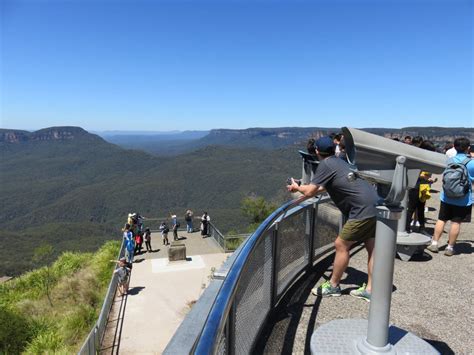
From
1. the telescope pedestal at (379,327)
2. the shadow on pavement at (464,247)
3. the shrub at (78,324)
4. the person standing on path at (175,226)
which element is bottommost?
the shrub at (78,324)

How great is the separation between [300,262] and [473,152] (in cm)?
350

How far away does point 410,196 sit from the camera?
20.4 ft

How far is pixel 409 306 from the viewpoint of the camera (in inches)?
151

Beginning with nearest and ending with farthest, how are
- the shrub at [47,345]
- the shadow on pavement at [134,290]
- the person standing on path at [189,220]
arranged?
1. the shrub at [47,345]
2. the shadow on pavement at [134,290]
3. the person standing on path at [189,220]

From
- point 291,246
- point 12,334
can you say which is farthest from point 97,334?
point 291,246

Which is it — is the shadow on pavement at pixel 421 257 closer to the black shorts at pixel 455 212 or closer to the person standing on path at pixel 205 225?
the black shorts at pixel 455 212

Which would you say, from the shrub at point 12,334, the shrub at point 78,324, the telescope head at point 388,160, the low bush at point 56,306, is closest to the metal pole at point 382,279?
the telescope head at point 388,160

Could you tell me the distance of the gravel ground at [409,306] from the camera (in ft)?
10.4

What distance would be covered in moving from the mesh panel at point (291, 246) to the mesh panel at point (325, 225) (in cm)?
30

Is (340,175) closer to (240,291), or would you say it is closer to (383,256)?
(383,256)

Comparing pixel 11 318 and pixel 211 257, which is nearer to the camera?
pixel 11 318

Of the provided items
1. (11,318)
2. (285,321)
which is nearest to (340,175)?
(285,321)

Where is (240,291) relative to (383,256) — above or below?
below

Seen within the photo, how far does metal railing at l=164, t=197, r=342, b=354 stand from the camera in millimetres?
1493
